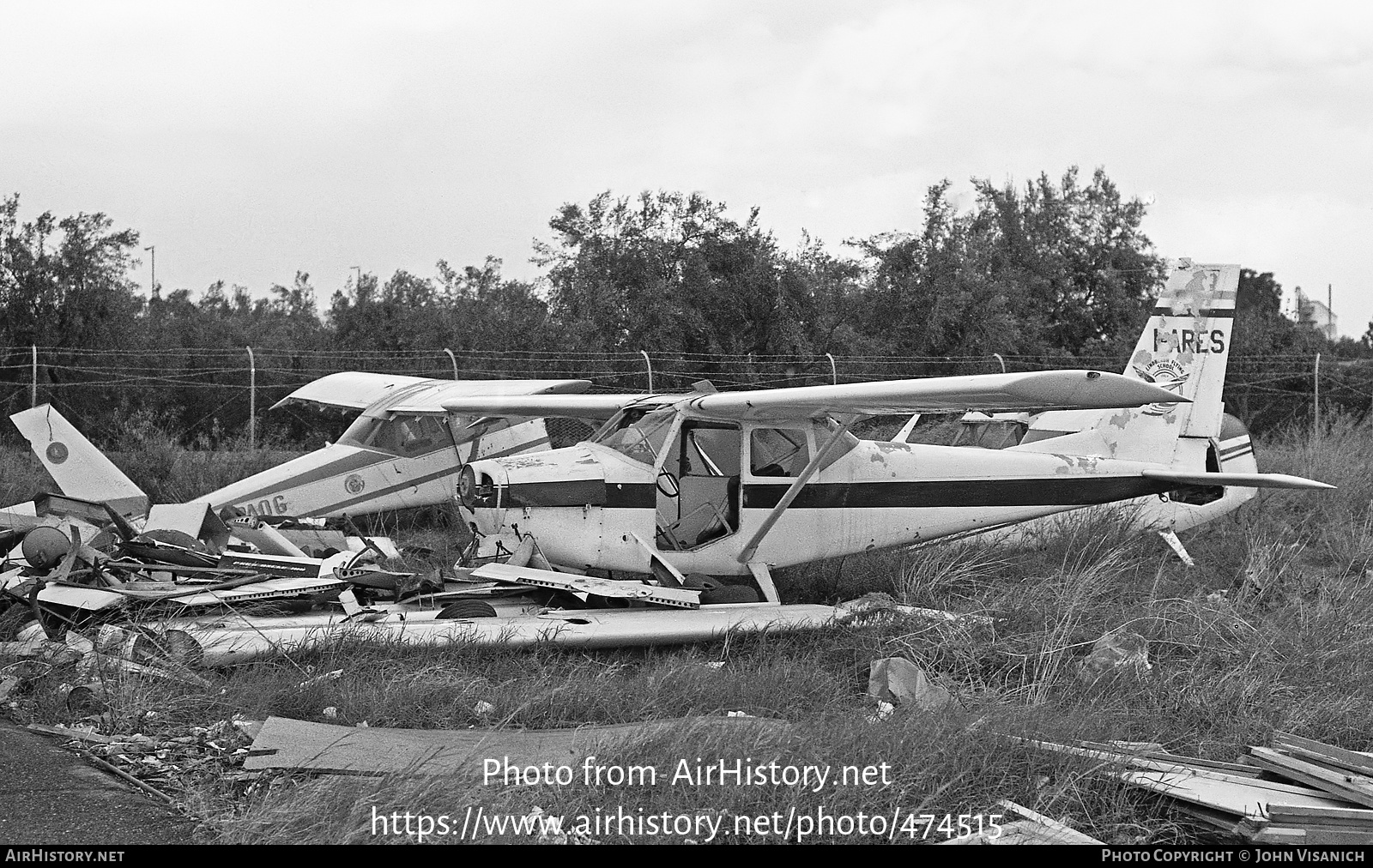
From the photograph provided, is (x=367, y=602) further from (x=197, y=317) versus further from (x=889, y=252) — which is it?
(x=197, y=317)

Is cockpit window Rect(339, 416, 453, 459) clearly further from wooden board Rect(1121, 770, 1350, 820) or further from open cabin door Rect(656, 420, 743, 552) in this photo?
wooden board Rect(1121, 770, 1350, 820)

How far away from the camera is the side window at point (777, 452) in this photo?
366 inches

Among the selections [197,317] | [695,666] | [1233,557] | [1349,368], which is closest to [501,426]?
[695,666]

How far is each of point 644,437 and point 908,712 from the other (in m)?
3.95

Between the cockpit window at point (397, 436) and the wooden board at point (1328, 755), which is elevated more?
the cockpit window at point (397, 436)

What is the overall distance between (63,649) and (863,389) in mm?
5291

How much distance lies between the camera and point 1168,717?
635cm

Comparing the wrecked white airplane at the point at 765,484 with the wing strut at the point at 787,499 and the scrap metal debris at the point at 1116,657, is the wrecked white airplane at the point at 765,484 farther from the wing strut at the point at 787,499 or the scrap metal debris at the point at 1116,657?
the scrap metal debris at the point at 1116,657

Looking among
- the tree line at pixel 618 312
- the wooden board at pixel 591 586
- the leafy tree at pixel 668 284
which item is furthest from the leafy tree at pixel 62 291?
the wooden board at pixel 591 586

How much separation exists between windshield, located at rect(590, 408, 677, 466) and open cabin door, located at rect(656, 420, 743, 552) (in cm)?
13

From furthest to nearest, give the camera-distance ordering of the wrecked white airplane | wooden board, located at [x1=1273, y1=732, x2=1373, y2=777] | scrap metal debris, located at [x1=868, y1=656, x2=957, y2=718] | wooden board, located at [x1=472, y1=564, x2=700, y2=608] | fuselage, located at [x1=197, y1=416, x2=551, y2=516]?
1. fuselage, located at [x1=197, y1=416, x2=551, y2=516]
2. the wrecked white airplane
3. wooden board, located at [x1=472, y1=564, x2=700, y2=608]
4. scrap metal debris, located at [x1=868, y1=656, x2=957, y2=718]
5. wooden board, located at [x1=1273, y1=732, x2=1373, y2=777]

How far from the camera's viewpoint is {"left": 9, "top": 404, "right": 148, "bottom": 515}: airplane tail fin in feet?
31.2

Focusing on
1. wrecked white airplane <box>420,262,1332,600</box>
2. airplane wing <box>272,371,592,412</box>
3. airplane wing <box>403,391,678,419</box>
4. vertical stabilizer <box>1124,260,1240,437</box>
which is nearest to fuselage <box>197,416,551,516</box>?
airplane wing <box>272,371,592,412</box>

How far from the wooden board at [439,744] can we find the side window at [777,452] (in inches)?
148
